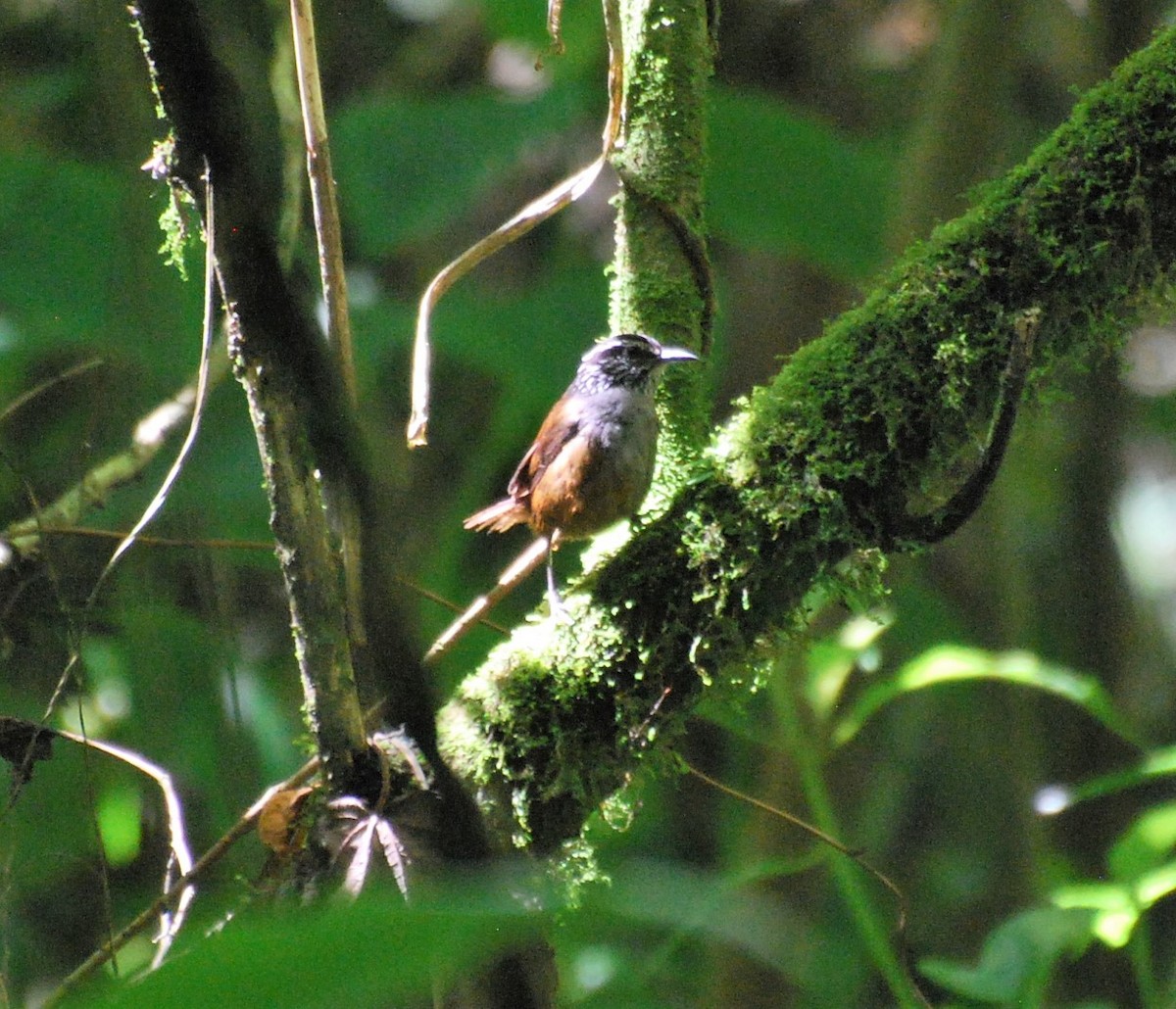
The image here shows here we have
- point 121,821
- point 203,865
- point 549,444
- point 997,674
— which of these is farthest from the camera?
point 121,821

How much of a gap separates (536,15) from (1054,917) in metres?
2.96

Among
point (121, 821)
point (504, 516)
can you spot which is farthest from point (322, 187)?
point (121, 821)

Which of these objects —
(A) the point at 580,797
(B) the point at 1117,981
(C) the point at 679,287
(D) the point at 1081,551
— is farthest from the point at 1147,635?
(A) the point at 580,797

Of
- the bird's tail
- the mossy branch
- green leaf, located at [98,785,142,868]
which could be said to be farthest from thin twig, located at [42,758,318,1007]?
green leaf, located at [98,785,142,868]

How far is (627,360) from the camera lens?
265 cm

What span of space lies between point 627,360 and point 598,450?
216mm

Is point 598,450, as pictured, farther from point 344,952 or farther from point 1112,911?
point 344,952

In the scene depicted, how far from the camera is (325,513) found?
5.31ft

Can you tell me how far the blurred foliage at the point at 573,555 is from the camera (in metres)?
2.44

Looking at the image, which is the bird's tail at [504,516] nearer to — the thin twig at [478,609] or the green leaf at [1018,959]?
the thin twig at [478,609]

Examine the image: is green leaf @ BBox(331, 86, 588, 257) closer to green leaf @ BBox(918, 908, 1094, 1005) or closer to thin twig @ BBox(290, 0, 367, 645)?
thin twig @ BBox(290, 0, 367, 645)

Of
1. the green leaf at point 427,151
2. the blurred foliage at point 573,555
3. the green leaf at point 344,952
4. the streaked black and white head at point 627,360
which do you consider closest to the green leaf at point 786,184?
the blurred foliage at point 573,555

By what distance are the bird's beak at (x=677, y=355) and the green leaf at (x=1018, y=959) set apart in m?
1.19

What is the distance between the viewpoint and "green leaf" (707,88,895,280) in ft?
13.3
